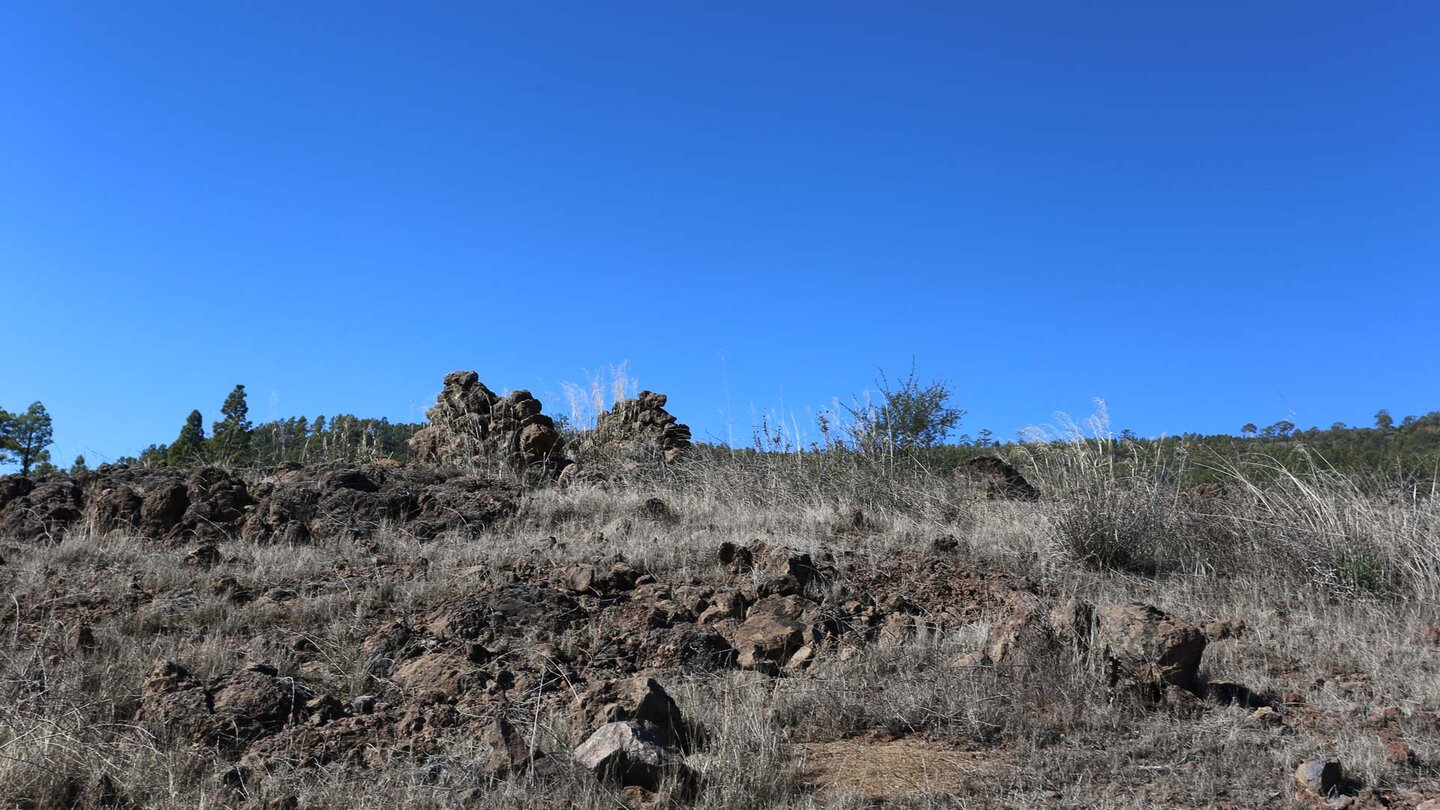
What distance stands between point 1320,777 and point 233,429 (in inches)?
761

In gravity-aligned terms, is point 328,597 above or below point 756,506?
below

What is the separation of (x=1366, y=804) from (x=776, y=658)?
2.88 m

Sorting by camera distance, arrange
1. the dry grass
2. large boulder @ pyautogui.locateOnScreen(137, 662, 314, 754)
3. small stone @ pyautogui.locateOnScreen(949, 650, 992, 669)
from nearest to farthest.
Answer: the dry grass < large boulder @ pyautogui.locateOnScreen(137, 662, 314, 754) < small stone @ pyautogui.locateOnScreen(949, 650, 992, 669)

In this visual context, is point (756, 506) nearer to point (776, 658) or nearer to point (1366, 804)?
point (776, 658)

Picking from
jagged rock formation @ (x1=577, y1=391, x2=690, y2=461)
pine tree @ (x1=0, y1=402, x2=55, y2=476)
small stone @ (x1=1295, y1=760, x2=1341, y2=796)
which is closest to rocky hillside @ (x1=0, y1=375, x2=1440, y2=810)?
small stone @ (x1=1295, y1=760, x2=1341, y2=796)

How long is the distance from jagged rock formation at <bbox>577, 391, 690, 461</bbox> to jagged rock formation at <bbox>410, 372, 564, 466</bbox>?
3.60 ft

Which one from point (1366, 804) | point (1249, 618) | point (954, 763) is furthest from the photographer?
point (1249, 618)

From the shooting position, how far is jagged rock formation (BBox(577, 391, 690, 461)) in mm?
13977

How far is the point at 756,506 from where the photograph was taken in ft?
35.3

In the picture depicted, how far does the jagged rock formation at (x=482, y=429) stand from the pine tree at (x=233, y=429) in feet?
10.8

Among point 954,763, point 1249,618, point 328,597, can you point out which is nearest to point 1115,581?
point 1249,618

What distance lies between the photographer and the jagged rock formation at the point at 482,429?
13.1 metres

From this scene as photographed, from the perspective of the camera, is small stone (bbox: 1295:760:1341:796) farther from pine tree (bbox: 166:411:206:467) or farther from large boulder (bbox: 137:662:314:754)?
pine tree (bbox: 166:411:206:467)

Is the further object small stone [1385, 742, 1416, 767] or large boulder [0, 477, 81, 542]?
large boulder [0, 477, 81, 542]
